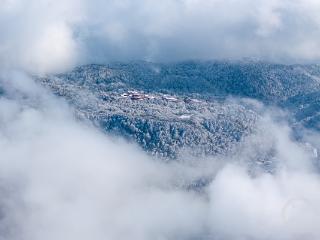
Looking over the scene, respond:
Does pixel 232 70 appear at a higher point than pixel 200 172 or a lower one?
higher

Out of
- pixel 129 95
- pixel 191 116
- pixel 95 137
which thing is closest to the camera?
pixel 95 137

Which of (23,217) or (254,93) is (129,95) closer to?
(254,93)

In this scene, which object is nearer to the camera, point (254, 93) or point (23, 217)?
point (23, 217)

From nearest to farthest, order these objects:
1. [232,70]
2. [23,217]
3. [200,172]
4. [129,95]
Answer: [23,217], [200,172], [129,95], [232,70]

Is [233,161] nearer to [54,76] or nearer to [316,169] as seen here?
Result: [316,169]

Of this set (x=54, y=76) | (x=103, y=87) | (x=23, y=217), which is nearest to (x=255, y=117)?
(x=103, y=87)

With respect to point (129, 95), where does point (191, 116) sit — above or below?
below

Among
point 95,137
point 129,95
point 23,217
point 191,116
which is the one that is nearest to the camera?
point 23,217

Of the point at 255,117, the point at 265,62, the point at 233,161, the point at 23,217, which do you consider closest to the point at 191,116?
the point at 255,117

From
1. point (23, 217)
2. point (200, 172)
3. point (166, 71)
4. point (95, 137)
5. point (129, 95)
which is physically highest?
point (166, 71)
